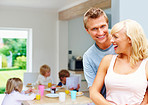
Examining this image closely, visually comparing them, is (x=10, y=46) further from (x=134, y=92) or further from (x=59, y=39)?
(x=134, y=92)

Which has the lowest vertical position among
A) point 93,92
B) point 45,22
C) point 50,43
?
point 93,92

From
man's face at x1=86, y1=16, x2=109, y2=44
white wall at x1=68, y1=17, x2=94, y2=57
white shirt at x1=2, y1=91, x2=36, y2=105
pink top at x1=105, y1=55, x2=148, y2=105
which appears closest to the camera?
pink top at x1=105, y1=55, x2=148, y2=105

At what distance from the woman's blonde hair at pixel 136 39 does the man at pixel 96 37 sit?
0.43 feet

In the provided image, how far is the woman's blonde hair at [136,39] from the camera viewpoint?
1.29 m

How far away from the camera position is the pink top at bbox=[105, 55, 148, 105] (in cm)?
128

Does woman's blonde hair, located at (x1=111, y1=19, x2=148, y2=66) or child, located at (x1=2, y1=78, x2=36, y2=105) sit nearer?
woman's blonde hair, located at (x1=111, y1=19, x2=148, y2=66)

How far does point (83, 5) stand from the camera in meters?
5.00

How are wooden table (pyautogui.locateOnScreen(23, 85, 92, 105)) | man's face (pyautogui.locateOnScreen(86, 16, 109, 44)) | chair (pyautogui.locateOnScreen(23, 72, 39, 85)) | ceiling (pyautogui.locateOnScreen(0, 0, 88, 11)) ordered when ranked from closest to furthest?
man's face (pyautogui.locateOnScreen(86, 16, 109, 44)) → wooden table (pyautogui.locateOnScreen(23, 85, 92, 105)) → chair (pyautogui.locateOnScreen(23, 72, 39, 85)) → ceiling (pyautogui.locateOnScreen(0, 0, 88, 11))

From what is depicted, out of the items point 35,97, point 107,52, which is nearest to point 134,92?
point 107,52

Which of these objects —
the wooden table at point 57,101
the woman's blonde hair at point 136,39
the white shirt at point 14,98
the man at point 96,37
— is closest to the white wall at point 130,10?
the man at point 96,37

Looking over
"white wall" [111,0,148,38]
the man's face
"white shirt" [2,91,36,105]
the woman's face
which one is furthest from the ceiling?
the woman's face

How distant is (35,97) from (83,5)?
8.42 ft

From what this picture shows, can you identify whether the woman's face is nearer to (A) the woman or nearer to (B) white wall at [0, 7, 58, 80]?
(A) the woman

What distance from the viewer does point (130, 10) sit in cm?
180
